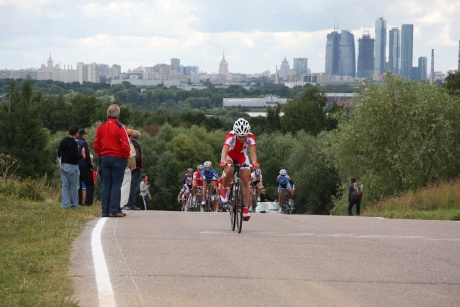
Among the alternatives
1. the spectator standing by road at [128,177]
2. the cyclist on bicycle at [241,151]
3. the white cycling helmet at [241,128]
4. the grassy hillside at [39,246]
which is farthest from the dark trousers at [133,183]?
the white cycling helmet at [241,128]

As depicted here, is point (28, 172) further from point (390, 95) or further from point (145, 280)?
point (145, 280)

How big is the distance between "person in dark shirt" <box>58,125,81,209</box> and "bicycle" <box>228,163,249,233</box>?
5.53 metres

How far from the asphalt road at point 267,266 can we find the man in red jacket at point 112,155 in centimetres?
226

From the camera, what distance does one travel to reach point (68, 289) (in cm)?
901

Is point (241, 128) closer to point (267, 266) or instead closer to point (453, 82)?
point (267, 266)

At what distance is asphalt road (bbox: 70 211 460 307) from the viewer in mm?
8879

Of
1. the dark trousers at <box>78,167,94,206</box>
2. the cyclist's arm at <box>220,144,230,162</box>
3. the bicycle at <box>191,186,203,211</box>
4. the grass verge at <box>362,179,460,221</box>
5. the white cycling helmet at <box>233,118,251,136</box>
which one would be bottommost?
the bicycle at <box>191,186,203,211</box>

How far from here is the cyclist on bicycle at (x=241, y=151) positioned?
15.7m

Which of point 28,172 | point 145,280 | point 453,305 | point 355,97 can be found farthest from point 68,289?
point 28,172

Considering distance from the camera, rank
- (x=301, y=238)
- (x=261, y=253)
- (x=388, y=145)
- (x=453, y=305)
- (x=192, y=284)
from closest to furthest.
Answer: (x=453, y=305)
(x=192, y=284)
(x=261, y=253)
(x=301, y=238)
(x=388, y=145)

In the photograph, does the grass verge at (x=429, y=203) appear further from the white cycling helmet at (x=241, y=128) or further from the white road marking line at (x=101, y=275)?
the white road marking line at (x=101, y=275)

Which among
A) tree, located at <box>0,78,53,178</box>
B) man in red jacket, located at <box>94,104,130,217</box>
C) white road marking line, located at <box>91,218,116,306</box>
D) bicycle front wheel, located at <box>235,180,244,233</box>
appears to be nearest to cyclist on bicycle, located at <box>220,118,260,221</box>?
bicycle front wheel, located at <box>235,180,244,233</box>

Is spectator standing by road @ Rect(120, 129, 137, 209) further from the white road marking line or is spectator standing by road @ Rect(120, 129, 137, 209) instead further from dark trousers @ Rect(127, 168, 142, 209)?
the white road marking line

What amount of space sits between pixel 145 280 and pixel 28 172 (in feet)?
210
